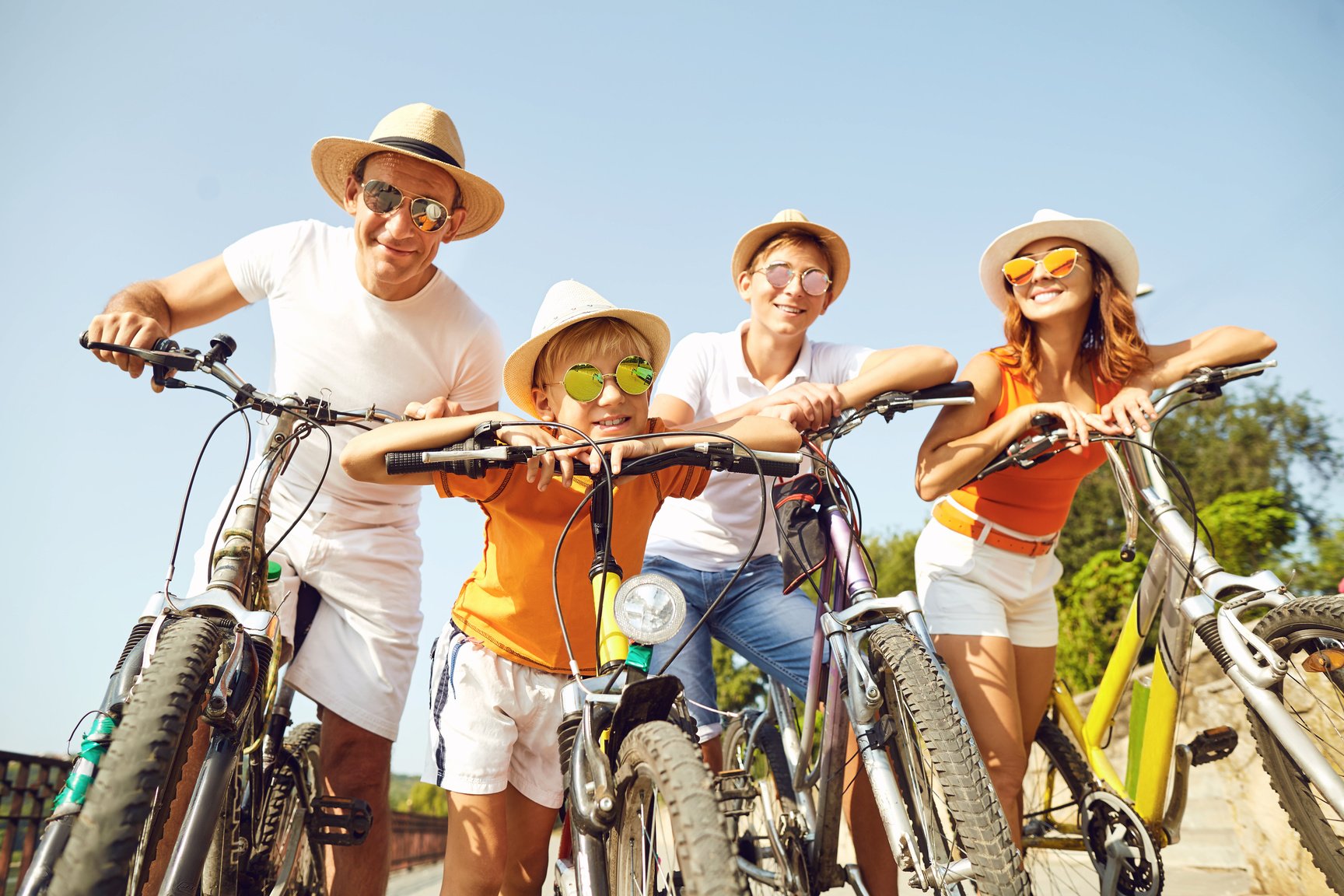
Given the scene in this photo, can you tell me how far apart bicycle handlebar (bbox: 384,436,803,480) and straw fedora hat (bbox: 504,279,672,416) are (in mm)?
586

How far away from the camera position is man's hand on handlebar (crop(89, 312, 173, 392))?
268cm

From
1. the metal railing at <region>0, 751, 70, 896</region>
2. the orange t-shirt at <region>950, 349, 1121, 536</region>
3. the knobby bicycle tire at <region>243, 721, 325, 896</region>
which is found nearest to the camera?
the knobby bicycle tire at <region>243, 721, 325, 896</region>

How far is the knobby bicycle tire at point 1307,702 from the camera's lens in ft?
8.31

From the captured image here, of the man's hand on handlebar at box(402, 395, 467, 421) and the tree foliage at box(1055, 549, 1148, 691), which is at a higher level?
the tree foliage at box(1055, 549, 1148, 691)

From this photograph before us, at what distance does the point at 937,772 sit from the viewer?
2.24m

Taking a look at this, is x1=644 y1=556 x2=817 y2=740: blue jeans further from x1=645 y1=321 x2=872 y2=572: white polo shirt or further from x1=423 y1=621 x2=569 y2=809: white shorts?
x1=423 y1=621 x2=569 y2=809: white shorts

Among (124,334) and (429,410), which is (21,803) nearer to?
(124,334)

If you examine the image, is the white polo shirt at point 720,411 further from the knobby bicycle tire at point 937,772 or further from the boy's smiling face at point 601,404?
the knobby bicycle tire at point 937,772

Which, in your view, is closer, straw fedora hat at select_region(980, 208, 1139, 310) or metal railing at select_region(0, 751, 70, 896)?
straw fedora hat at select_region(980, 208, 1139, 310)

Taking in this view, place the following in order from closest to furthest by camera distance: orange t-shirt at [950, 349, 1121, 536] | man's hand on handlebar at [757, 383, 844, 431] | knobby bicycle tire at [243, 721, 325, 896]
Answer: man's hand on handlebar at [757, 383, 844, 431], knobby bicycle tire at [243, 721, 325, 896], orange t-shirt at [950, 349, 1121, 536]

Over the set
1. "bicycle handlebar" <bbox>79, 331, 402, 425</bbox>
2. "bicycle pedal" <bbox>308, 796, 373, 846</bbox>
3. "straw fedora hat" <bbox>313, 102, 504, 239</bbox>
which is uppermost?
"straw fedora hat" <bbox>313, 102, 504, 239</bbox>

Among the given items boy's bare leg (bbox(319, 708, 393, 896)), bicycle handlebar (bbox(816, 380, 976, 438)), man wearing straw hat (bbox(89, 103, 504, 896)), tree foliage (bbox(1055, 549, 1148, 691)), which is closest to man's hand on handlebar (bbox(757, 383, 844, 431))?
bicycle handlebar (bbox(816, 380, 976, 438))

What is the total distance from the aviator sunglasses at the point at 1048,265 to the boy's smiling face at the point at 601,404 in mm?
1696

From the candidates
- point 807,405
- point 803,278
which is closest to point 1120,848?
point 807,405
